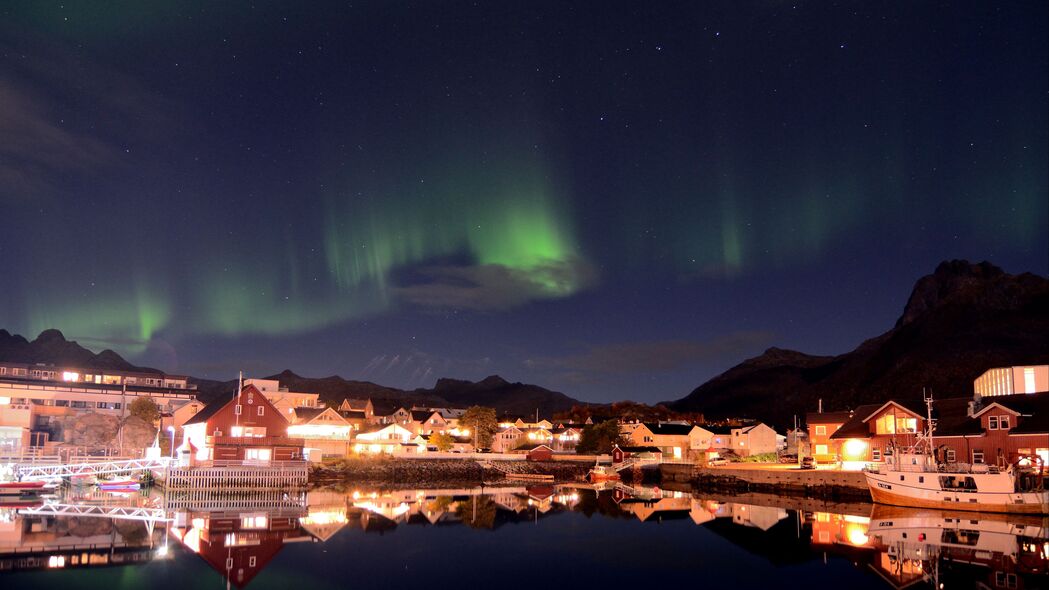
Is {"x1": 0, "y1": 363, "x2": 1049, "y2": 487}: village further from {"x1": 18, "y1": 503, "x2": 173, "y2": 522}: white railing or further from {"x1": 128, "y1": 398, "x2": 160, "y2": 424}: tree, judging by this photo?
{"x1": 18, "y1": 503, "x2": 173, "y2": 522}: white railing

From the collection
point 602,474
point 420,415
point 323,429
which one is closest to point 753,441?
point 602,474

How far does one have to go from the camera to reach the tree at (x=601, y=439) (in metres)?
107

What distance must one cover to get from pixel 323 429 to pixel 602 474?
36659 millimetres

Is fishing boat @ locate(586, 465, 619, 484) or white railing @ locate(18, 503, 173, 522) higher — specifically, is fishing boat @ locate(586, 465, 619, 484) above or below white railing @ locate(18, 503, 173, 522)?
below

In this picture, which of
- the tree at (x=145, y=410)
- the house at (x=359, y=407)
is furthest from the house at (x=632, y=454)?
the tree at (x=145, y=410)

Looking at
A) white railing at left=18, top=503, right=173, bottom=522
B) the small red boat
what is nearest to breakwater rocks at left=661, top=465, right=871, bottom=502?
white railing at left=18, top=503, right=173, bottom=522

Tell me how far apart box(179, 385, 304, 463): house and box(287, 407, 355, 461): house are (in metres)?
14.3

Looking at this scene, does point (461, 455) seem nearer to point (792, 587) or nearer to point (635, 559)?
point (635, 559)

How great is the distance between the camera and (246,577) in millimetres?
29297

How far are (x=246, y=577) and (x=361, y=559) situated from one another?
5.54m

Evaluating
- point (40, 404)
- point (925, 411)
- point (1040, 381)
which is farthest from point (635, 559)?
point (40, 404)

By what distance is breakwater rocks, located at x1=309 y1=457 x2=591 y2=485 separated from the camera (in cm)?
7662

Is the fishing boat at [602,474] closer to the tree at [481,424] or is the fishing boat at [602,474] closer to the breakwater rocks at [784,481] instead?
the breakwater rocks at [784,481]

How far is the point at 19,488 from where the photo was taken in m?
54.8
